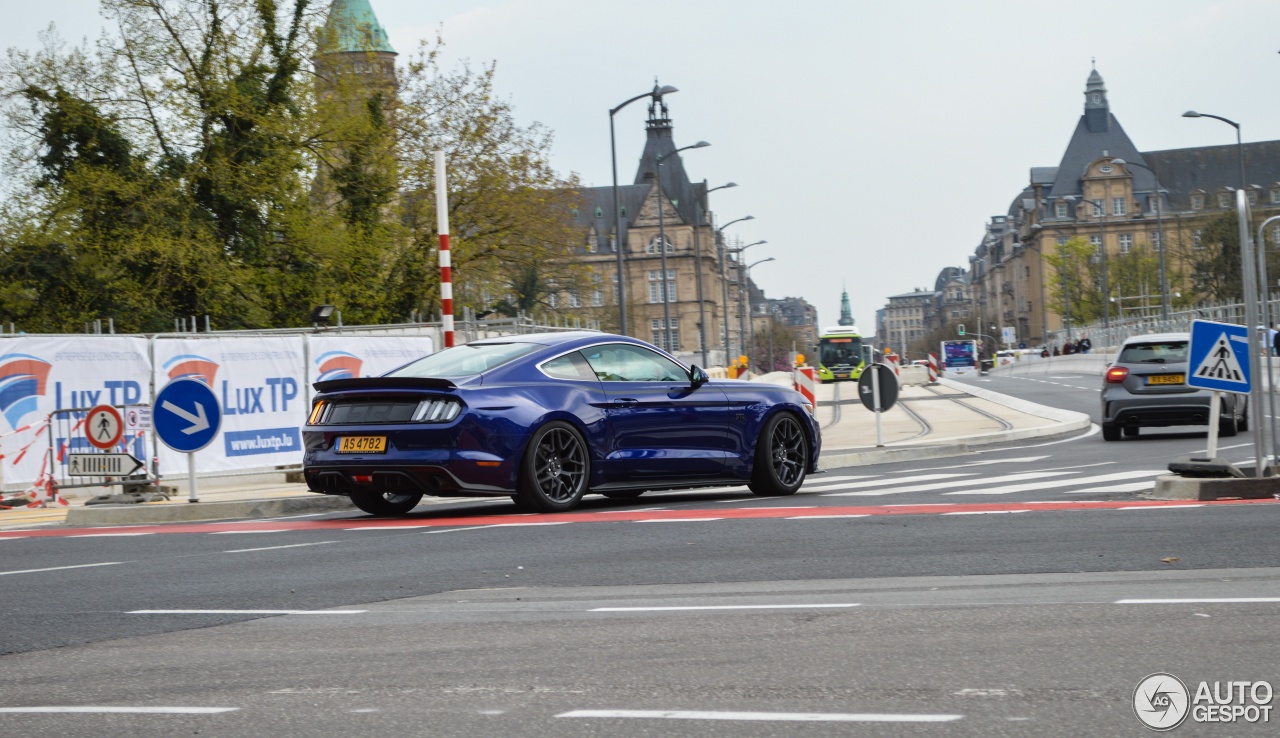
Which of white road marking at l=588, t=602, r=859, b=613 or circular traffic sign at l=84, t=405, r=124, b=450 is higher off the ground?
circular traffic sign at l=84, t=405, r=124, b=450

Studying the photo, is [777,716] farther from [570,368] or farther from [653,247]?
[653,247]

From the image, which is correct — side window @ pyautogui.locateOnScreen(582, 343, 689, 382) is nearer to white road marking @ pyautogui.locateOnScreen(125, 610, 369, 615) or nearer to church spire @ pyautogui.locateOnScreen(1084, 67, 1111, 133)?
white road marking @ pyautogui.locateOnScreen(125, 610, 369, 615)

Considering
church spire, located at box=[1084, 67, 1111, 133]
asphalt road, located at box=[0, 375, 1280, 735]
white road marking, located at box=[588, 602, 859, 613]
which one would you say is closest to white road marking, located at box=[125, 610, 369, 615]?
asphalt road, located at box=[0, 375, 1280, 735]

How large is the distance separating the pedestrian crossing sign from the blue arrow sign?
8549mm

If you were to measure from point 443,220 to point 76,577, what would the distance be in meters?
9.51

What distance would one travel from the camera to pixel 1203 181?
151 m

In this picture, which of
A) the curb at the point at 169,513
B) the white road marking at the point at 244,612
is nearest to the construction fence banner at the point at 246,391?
the curb at the point at 169,513

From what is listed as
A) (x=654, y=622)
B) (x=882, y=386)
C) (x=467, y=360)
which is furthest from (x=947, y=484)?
(x=654, y=622)

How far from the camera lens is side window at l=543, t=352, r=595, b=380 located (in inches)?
492

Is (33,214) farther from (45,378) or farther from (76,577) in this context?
(76,577)

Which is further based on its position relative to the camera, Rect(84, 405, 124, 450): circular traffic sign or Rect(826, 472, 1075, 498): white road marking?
Rect(84, 405, 124, 450): circular traffic sign
